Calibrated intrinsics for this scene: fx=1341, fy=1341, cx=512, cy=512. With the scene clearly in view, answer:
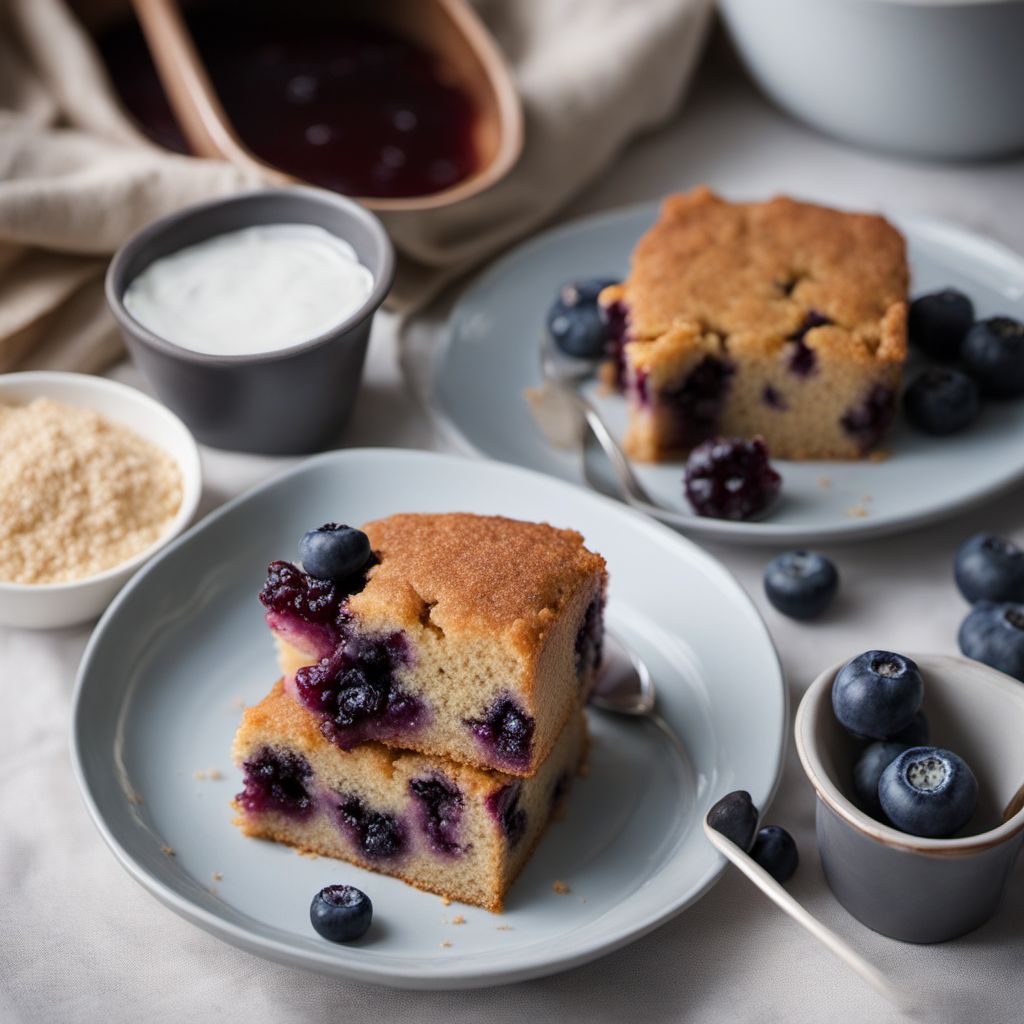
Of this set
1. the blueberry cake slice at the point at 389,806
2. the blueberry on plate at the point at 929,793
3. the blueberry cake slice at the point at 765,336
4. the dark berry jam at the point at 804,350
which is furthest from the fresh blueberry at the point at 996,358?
the blueberry cake slice at the point at 389,806

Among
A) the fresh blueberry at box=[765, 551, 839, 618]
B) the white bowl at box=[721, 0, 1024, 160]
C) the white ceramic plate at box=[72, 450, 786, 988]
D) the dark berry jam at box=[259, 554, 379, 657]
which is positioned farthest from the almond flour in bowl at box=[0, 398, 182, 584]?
the white bowl at box=[721, 0, 1024, 160]

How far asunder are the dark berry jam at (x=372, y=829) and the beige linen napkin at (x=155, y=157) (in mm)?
1725

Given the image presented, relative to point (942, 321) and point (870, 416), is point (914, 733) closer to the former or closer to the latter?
point (870, 416)

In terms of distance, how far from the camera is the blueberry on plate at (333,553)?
8.15ft

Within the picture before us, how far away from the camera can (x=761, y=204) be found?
3.77 m

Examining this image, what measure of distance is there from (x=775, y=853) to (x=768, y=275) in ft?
5.58

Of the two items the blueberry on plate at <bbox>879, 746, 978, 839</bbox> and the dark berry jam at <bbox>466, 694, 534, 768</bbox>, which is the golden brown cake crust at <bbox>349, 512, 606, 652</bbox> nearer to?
the dark berry jam at <bbox>466, 694, 534, 768</bbox>

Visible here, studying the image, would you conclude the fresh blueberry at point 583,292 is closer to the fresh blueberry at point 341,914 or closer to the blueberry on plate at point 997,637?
the blueberry on plate at point 997,637

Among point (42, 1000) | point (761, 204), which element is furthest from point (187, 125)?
point (42, 1000)

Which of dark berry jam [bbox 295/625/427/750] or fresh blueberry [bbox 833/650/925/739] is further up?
fresh blueberry [bbox 833/650/925/739]

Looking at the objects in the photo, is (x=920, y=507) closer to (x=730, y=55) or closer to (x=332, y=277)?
(x=332, y=277)

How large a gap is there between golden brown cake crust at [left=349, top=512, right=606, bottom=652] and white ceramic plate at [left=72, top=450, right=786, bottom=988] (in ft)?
1.20

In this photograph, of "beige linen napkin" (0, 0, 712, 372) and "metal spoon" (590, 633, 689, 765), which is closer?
"metal spoon" (590, 633, 689, 765)

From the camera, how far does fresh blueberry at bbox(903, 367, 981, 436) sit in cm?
343
